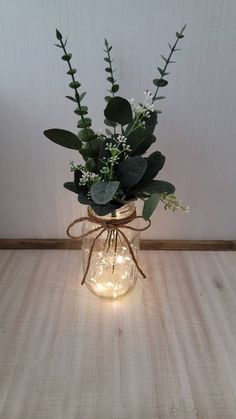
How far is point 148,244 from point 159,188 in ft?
1.13

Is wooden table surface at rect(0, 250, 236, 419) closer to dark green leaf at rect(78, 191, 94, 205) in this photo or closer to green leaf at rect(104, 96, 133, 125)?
dark green leaf at rect(78, 191, 94, 205)

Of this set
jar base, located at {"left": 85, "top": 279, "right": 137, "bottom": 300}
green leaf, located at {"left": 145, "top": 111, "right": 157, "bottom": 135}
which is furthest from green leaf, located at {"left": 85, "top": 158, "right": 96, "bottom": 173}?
jar base, located at {"left": 85, "top": 279, "right": 137, "bottom": 300}

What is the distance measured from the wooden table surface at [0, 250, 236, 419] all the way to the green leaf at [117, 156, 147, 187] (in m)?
0.31

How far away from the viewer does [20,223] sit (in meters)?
0.82

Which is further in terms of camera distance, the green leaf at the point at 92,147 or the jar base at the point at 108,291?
the jar base at the point at 108,291

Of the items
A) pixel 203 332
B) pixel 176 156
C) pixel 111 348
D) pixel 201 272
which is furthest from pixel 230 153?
pixel 111 348

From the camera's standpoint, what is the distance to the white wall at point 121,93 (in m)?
0.59

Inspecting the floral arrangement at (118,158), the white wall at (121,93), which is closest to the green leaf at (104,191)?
the floral arrangement at (118,158)

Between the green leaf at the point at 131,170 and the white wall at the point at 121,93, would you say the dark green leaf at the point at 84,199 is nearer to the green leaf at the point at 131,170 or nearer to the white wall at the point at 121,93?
the green leaf at the point at 131,170

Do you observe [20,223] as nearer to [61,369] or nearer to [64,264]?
[64,264]

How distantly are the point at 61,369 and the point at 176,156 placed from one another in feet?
1.72

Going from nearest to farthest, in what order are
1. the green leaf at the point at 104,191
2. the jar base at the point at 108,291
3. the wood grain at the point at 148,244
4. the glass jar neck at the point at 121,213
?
the green leaf at the point at 104,191 → the glass jar neck at the point at 121,213 → the jar base at the point at 108,291 → the wood grain at the point at 148,244

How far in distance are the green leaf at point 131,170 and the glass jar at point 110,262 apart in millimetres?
157

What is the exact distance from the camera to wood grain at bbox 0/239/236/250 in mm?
828
